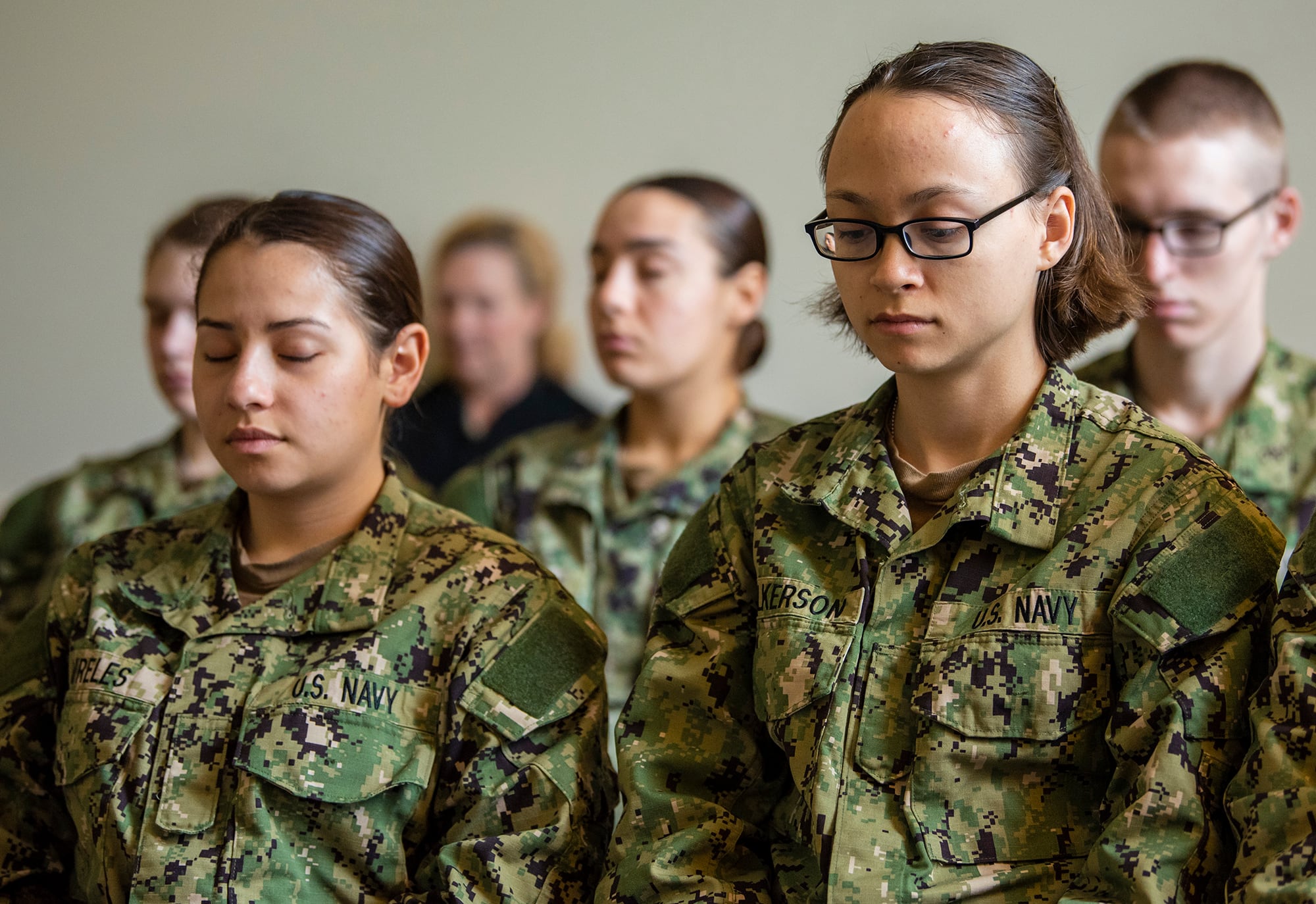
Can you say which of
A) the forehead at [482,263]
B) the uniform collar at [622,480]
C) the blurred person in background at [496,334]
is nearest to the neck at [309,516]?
the uniform collar at [622,480]

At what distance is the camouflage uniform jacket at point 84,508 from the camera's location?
2875mm

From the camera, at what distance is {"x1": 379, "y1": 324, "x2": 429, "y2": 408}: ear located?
1.88 metres

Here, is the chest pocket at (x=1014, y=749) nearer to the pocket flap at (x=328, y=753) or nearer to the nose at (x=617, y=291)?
the pocket flap at (x=328, y=753)

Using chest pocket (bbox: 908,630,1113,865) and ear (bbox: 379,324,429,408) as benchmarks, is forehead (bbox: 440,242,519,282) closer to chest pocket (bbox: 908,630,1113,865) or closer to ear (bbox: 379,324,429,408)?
ear (bbox: 379,324,429,408)

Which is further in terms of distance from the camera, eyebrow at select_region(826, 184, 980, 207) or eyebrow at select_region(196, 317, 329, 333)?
eyebrow at select_region(196, 317, 329, 333)

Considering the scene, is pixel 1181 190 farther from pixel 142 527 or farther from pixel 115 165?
pixel 115 165

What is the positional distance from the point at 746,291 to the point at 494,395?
1363 millimetres

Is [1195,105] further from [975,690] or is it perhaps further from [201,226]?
[201,226]

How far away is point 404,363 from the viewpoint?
190 cm

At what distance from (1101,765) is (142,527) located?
138cm

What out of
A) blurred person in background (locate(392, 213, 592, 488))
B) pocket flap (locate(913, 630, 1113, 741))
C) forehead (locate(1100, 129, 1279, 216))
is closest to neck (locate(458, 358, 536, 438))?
blurred person in background (locate(392, 213, 592, 488))

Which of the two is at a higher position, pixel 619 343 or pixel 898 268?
pixel 898 268

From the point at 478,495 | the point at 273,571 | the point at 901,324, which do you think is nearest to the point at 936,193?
the point at 901,324

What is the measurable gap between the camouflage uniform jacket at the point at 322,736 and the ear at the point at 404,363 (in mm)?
165
